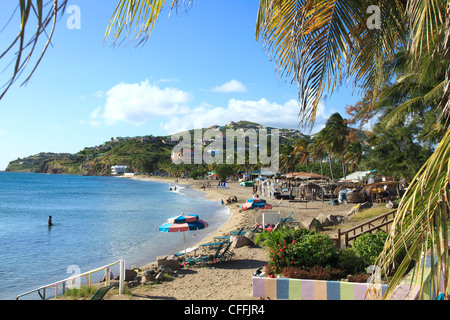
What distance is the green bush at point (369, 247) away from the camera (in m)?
7.05

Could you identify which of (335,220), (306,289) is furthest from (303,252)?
(335,220)

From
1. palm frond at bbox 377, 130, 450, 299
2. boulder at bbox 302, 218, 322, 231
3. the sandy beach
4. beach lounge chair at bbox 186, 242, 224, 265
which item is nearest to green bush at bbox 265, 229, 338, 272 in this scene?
the sandy beach

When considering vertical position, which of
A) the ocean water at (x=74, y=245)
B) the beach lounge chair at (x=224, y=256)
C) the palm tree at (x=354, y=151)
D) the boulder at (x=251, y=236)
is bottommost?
→ the ocean water at (x=74, y=245)

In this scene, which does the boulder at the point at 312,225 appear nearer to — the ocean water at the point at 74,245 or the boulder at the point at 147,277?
the ocean water at the point at 74,245

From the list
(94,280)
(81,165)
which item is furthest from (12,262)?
(81,165)

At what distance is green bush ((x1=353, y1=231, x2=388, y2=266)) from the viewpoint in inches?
277

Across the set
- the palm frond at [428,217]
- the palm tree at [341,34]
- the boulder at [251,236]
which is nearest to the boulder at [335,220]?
the boulder at [251,236]

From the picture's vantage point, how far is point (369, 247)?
715 cm

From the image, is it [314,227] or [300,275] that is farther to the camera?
[314,227]

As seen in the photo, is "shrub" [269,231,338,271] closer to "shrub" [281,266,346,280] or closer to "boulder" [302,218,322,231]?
"shrub" [281,266,346,280]

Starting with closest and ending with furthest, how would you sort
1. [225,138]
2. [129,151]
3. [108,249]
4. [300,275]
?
[300,275] < [108,249] < [225,138] < [129,151]

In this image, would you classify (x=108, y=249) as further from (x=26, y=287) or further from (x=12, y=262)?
(x=26, y=287)

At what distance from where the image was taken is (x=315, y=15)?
271 centimetres

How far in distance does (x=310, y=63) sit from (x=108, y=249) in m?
17.7
